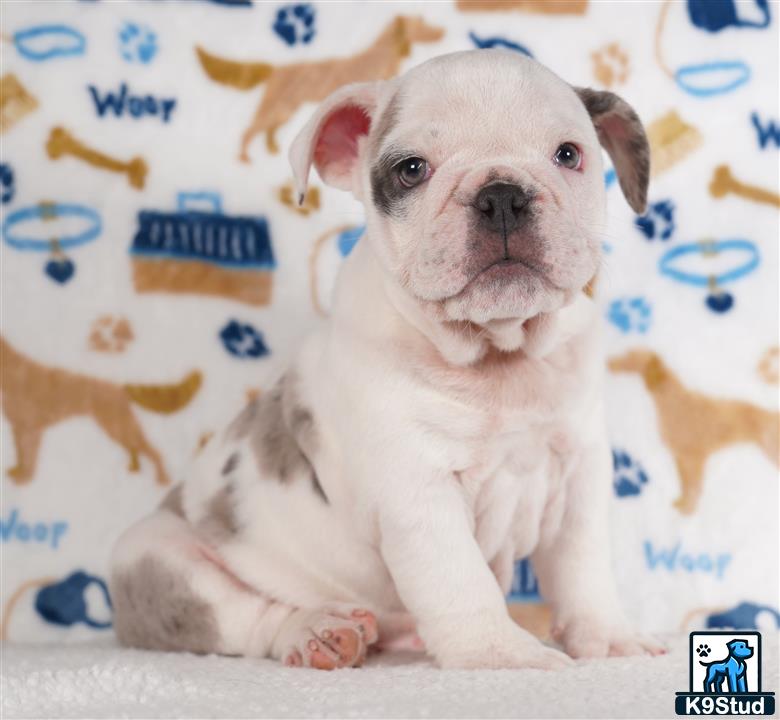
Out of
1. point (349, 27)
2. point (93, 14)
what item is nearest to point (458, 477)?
point (349, 27)

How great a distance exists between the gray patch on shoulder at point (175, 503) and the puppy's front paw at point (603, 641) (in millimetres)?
1209

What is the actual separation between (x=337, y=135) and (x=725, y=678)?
5.60ft

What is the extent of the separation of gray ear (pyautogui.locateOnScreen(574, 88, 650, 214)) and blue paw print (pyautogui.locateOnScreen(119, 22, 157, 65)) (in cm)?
189

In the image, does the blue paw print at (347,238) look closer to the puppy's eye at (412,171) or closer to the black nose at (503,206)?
the puppy's eye at (412,171)

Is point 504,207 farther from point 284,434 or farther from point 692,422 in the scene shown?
point 692,422

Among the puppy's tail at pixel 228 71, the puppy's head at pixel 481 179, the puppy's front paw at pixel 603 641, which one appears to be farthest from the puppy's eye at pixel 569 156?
the puppy's tail at pixel 228 71

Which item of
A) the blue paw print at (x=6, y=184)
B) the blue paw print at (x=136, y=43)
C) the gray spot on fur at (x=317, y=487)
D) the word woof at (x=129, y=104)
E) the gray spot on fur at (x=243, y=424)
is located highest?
the blue paw print at (x=136, y=43)

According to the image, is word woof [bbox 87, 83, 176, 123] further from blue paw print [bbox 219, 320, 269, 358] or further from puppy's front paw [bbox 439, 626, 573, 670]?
puppy's front paw [bbox 439, 626, 573, 670]

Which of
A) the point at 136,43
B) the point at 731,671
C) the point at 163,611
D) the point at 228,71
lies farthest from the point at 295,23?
the point at 731,671

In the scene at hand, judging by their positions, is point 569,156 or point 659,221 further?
point 659,221

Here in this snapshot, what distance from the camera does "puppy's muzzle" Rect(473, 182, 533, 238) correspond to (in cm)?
300

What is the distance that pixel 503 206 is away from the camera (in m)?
3.00

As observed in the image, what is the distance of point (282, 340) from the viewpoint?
4.72 metres

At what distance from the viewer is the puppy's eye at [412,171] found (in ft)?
10.6
